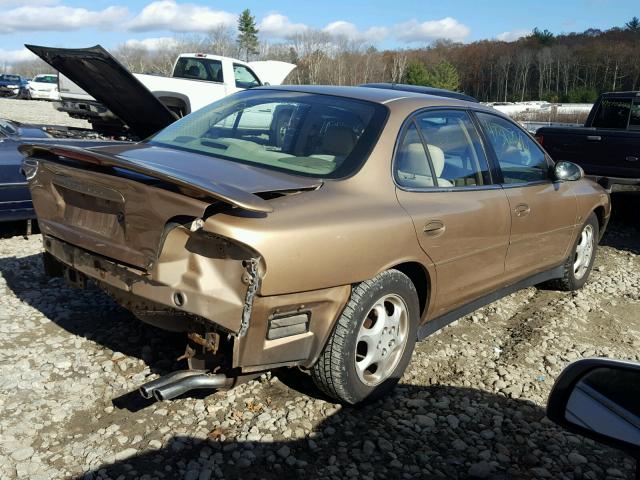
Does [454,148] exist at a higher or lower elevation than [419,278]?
higher

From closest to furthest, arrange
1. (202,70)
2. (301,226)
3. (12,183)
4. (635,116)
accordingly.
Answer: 1. (301,226)
2. (12,183)
3. (635,116)
4. (202,70)

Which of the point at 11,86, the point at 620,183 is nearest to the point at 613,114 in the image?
the point at 620,183

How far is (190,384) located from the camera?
2.74m

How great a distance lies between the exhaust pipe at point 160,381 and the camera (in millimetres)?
2670

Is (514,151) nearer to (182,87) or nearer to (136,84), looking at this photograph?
(136,84)

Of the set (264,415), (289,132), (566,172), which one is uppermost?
(289,132)

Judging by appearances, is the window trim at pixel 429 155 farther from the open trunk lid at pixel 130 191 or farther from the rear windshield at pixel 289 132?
the open trunk lid at pixel 130 191

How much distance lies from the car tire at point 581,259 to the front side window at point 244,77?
10.2 metres

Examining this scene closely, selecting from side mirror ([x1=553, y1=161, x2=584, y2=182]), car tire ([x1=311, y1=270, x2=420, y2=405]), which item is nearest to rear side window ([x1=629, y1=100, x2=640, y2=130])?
side mirror ([x1=553, y1=161, x2=584, y2=182])

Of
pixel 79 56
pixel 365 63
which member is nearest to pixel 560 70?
Answer: pixel 365 63

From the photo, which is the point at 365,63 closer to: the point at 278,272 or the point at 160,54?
the point at 160,54

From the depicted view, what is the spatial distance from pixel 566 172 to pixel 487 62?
92885 mm

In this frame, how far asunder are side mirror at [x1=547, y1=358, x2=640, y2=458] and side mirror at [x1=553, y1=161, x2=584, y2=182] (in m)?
3.42

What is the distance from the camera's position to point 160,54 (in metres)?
81.0
